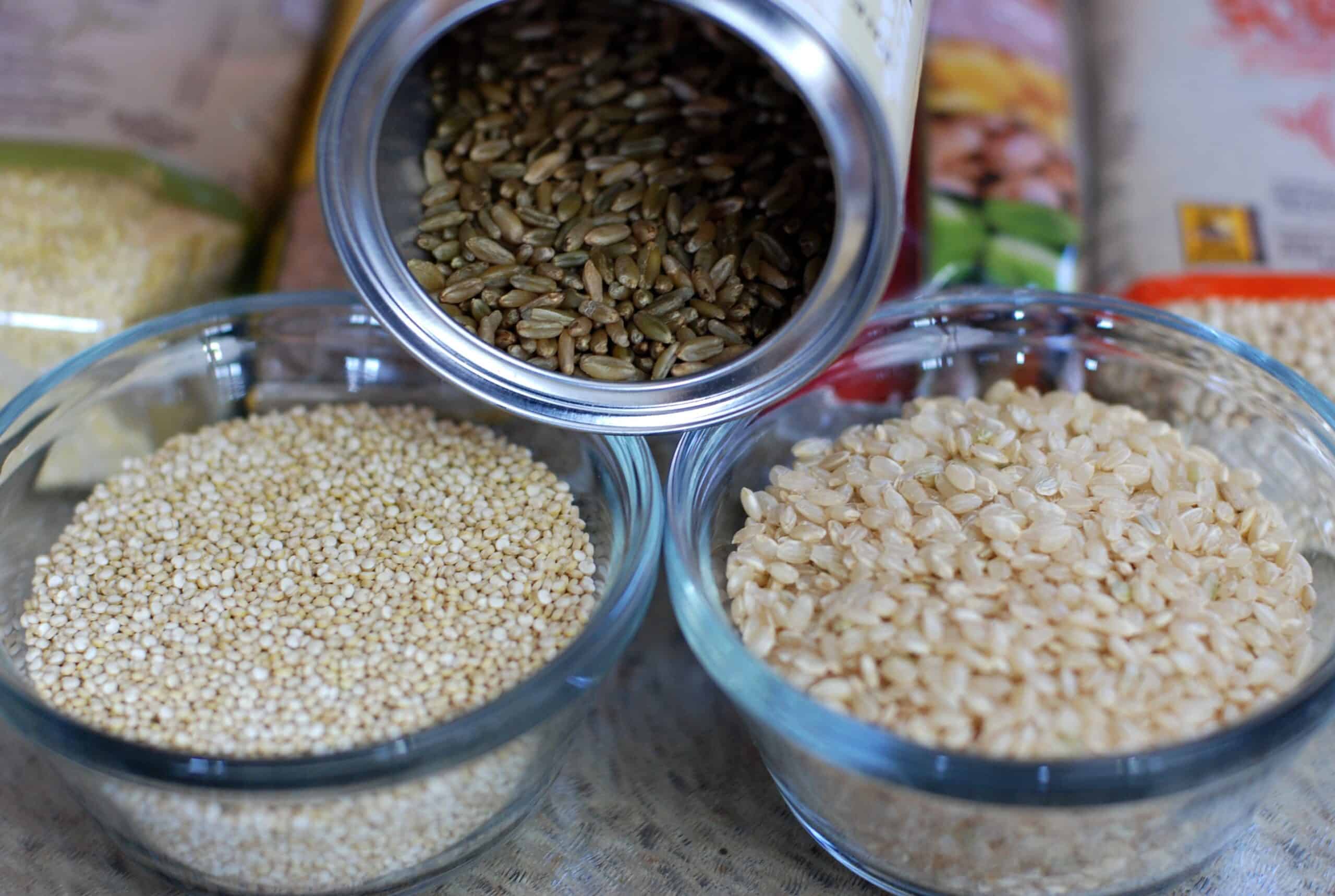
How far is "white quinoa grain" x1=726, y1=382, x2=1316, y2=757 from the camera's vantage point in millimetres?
800

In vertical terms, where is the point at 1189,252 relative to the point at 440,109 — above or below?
below

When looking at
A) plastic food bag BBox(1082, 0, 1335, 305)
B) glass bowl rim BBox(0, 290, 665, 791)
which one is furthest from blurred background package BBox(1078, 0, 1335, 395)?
glass bowl rim BBox(0, 290, 665, 791)

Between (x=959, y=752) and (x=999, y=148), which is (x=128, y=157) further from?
(x=959, y=752)

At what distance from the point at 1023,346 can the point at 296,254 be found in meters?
0.82

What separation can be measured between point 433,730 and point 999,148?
1070mm

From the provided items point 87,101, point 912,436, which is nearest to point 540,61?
point 912,436

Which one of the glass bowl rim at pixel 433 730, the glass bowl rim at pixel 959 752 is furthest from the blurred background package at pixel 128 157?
the glass bowl rim at pixel 959 752

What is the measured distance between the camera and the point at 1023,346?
3.80ft

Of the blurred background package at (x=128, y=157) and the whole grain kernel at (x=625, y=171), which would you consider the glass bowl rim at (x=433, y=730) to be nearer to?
the whole grain kernel at (x=625, y=171)

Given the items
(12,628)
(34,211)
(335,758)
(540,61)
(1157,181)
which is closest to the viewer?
(335,758)

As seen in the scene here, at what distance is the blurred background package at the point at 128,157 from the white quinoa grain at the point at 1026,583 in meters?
0.70

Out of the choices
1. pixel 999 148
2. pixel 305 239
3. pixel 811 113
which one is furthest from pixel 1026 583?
pixel 305 239

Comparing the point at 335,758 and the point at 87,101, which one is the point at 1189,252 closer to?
the point at 335,758

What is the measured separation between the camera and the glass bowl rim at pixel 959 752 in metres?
0.74
